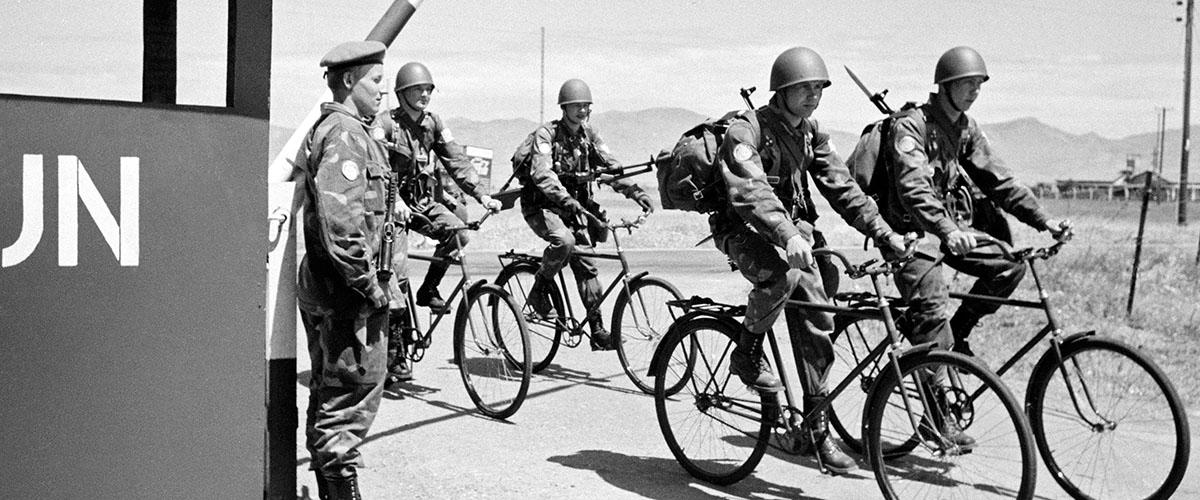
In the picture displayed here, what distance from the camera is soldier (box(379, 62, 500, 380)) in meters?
8.13

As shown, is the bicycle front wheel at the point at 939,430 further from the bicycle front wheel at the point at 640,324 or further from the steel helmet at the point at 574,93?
the steel helmet at the point at 574,93

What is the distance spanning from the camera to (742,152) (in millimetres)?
5676

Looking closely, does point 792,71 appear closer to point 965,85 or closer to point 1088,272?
point 965,85

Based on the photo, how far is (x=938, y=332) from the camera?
6.07 m

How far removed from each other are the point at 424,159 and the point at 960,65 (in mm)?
3590

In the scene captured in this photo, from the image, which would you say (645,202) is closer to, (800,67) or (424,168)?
(424,168)

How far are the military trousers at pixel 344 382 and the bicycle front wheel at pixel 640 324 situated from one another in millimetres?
3304

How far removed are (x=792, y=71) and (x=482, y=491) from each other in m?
2.28

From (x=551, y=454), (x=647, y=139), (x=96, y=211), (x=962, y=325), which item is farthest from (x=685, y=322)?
(x=647, y=139)

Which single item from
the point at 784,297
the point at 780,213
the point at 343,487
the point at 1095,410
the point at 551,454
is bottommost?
the point at 551,454

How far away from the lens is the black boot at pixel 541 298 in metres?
8.57

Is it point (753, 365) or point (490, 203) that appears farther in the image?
point (490, 203)

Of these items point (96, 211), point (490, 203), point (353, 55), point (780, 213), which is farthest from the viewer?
point (490, 203)

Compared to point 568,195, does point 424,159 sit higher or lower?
higher
